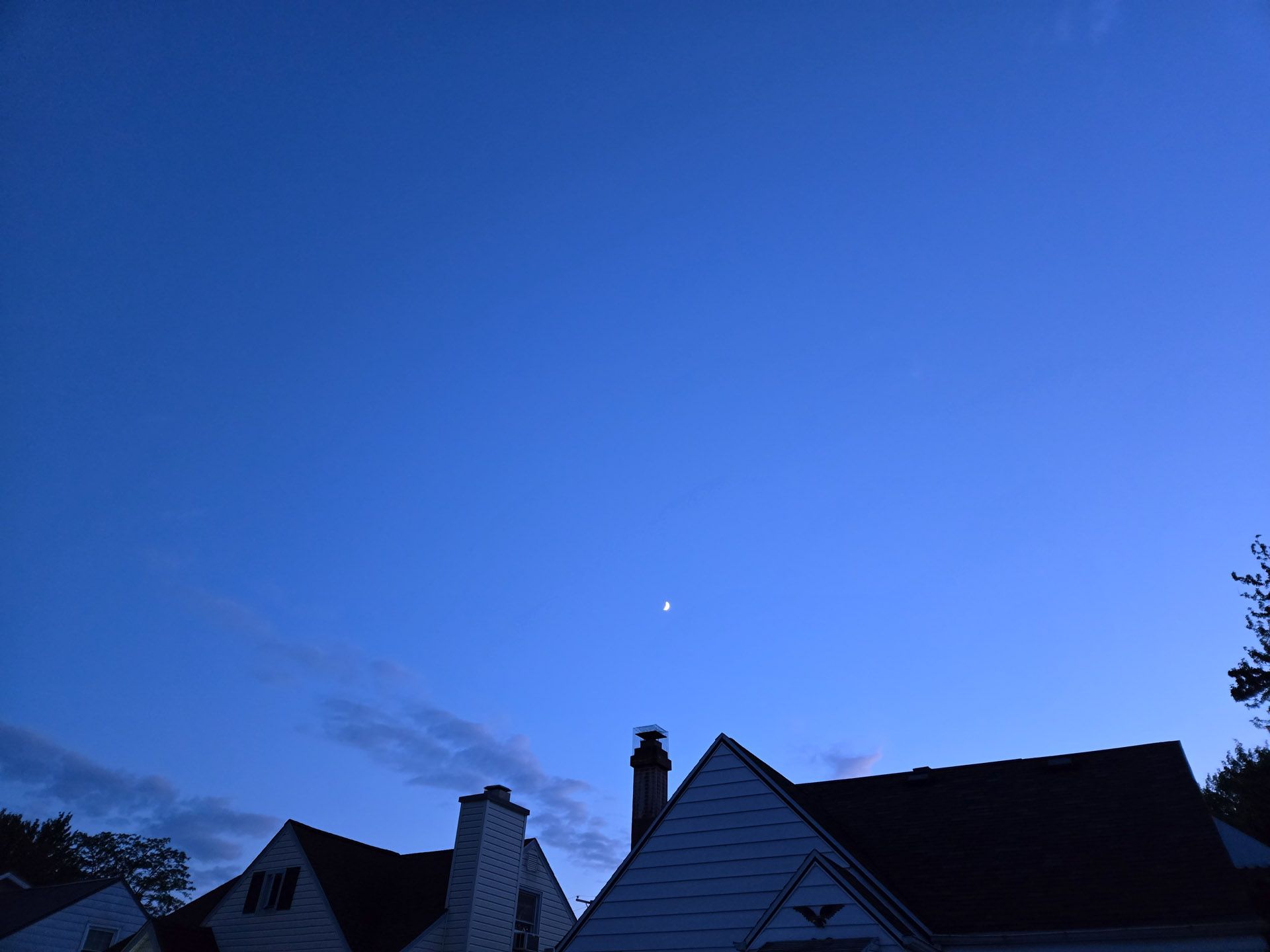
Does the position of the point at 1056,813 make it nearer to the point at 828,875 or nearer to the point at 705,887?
the point at 828,875

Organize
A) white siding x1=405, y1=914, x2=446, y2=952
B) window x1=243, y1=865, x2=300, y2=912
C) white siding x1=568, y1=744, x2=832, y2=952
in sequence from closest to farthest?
white siding x1=568, y1=744, x2=832, y2=952
white siding x1=405, y1=914, x2=446, y2=952
window x1=243, y1=865, x2=300, y2=912

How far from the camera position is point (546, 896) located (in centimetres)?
3155

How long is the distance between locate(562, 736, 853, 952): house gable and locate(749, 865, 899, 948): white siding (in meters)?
1.03

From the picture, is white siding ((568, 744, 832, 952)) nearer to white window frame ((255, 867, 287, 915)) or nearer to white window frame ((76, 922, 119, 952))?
white window frame ((255, 867, 287, 915))

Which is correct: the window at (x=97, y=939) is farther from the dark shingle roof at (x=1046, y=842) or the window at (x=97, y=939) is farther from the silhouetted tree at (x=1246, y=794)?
the silhouetted tree at (x=1246, y=794)

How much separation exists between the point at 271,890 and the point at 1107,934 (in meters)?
26.3

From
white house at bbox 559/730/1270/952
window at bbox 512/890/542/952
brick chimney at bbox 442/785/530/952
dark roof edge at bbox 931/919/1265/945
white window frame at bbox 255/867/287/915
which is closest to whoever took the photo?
dark roof edge at bbox 931/919/1265/945

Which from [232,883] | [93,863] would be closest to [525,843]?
[232,883]

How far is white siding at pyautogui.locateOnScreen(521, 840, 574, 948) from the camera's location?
101 feet

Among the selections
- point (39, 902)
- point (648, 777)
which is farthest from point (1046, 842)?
point (39, 902)

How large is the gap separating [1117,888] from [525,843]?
22.4m

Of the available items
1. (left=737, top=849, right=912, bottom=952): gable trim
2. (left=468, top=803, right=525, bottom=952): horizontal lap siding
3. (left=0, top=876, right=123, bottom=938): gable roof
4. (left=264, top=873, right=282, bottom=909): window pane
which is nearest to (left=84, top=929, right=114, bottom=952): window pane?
(left=0, top=876, right=123, bottom=938): gable roof

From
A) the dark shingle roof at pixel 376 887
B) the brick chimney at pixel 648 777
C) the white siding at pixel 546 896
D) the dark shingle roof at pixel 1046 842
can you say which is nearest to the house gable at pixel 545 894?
the white siding at pixel 546 896

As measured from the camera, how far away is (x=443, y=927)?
26.8 m
